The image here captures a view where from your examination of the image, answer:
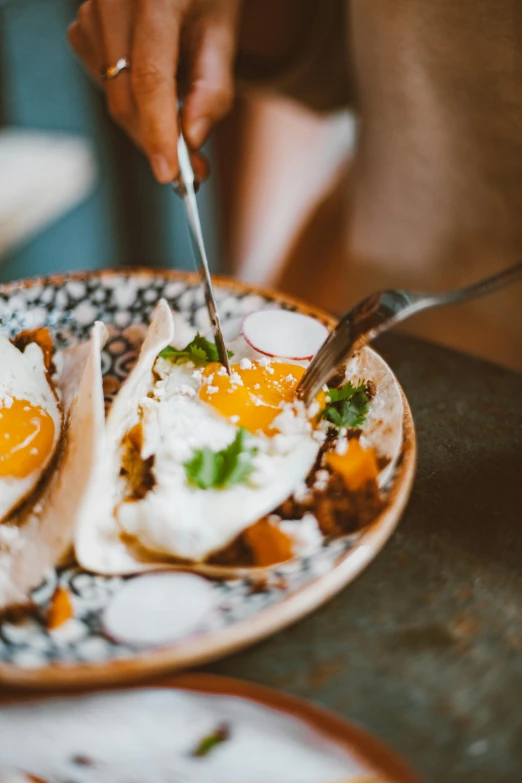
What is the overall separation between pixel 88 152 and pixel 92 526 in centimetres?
227

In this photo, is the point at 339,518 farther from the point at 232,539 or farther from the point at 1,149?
the point at 1,149

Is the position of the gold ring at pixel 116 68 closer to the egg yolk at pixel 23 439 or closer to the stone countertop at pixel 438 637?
the egg yolk at pixel 23 439

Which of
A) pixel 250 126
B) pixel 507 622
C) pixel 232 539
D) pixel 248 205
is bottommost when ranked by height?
pixel 248 205

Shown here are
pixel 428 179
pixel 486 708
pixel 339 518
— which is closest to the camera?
pixel 486 708

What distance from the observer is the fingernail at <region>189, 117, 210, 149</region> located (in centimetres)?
125

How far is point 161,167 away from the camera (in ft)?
3.85

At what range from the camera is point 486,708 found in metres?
0.72

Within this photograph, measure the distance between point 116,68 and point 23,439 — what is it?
712 mm

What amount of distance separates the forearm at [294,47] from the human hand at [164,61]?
0.39 metres

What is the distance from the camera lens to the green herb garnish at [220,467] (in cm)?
88

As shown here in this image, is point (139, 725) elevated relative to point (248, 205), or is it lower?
elevated

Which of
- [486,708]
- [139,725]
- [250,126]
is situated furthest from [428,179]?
[250,126]

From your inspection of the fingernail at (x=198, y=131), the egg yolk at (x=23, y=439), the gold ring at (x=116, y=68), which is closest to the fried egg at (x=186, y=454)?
the egg yolk at (x=23, y=439)

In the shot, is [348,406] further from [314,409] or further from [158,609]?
[158,609]
